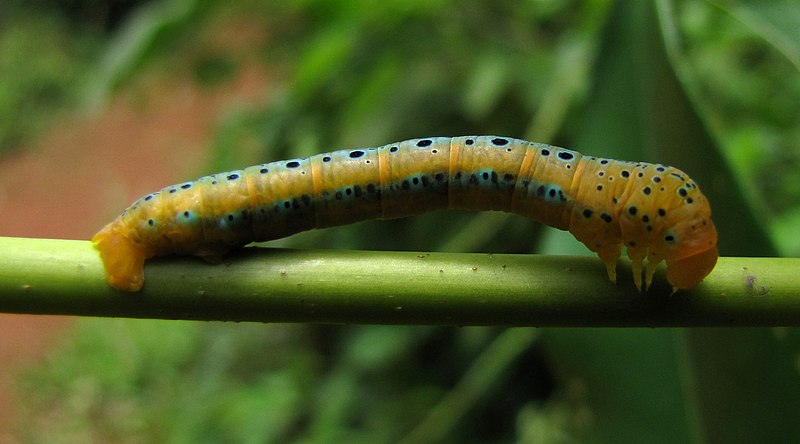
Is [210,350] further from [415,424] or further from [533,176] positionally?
[533,176]

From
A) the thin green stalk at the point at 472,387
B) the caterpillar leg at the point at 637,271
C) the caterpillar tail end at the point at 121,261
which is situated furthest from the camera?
the thin green stalk at the point at 472,387

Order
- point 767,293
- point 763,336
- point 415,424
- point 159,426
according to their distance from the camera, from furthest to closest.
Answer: point 159,426 → point 415,424 → point 763,336 → point 767,293

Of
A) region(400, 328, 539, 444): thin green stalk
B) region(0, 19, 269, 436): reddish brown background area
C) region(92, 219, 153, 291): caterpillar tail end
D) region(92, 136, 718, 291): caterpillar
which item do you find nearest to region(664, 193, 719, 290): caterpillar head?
region(92, 136, 718, 291): caterpillar

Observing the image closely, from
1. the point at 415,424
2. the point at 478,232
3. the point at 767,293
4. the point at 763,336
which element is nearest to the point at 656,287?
the point at 767,293

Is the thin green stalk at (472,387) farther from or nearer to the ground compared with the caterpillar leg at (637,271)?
nearer to the ground

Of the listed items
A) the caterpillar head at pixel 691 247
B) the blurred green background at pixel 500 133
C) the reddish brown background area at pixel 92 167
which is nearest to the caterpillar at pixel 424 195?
the caterpillar head at pixel 691 247

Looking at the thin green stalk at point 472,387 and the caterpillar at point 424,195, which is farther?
the thin green stalk at point 472,387

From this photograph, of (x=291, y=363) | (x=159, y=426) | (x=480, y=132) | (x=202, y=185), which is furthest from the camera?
(x=159, y=426)

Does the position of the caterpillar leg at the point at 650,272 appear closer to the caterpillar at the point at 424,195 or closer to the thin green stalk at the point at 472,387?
the caterpillar at the point at 424,195
